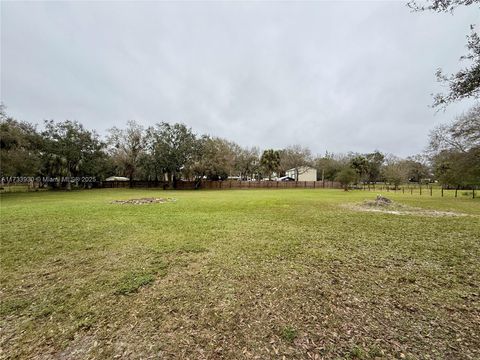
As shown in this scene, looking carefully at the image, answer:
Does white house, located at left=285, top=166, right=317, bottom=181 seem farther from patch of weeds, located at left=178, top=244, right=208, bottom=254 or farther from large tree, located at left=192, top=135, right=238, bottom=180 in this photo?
patch of weeds, located at left=178, top=244, right=208, bottom=254

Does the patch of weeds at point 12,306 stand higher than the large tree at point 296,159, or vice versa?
the large tree at point 296,159

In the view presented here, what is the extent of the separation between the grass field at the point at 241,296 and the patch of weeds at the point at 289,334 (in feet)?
0.05

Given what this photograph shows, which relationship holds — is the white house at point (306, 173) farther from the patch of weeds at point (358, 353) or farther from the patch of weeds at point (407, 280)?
the patch of weeds at point (358, 353)

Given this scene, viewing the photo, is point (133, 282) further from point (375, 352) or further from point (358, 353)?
point (375, 352)

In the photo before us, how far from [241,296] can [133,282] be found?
1826 mm

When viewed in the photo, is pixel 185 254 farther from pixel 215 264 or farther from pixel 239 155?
pixel 239 155

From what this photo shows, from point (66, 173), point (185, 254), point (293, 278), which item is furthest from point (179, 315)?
point (66, 173)

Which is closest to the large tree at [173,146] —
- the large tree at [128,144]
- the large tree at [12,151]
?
the large tree at [128,144]

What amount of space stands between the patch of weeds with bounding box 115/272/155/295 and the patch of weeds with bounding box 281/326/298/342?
90.1 inches

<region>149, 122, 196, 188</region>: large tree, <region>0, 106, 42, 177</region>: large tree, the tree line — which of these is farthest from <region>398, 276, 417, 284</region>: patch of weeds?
<region>149, 122, 196, 188</region>: large tree

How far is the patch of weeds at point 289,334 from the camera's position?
91.5 inches

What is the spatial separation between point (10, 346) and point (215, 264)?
280 cm

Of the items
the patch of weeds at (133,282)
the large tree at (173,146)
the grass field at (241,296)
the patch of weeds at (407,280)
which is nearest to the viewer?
the grass field at (241,296)

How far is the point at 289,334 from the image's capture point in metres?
2.38
